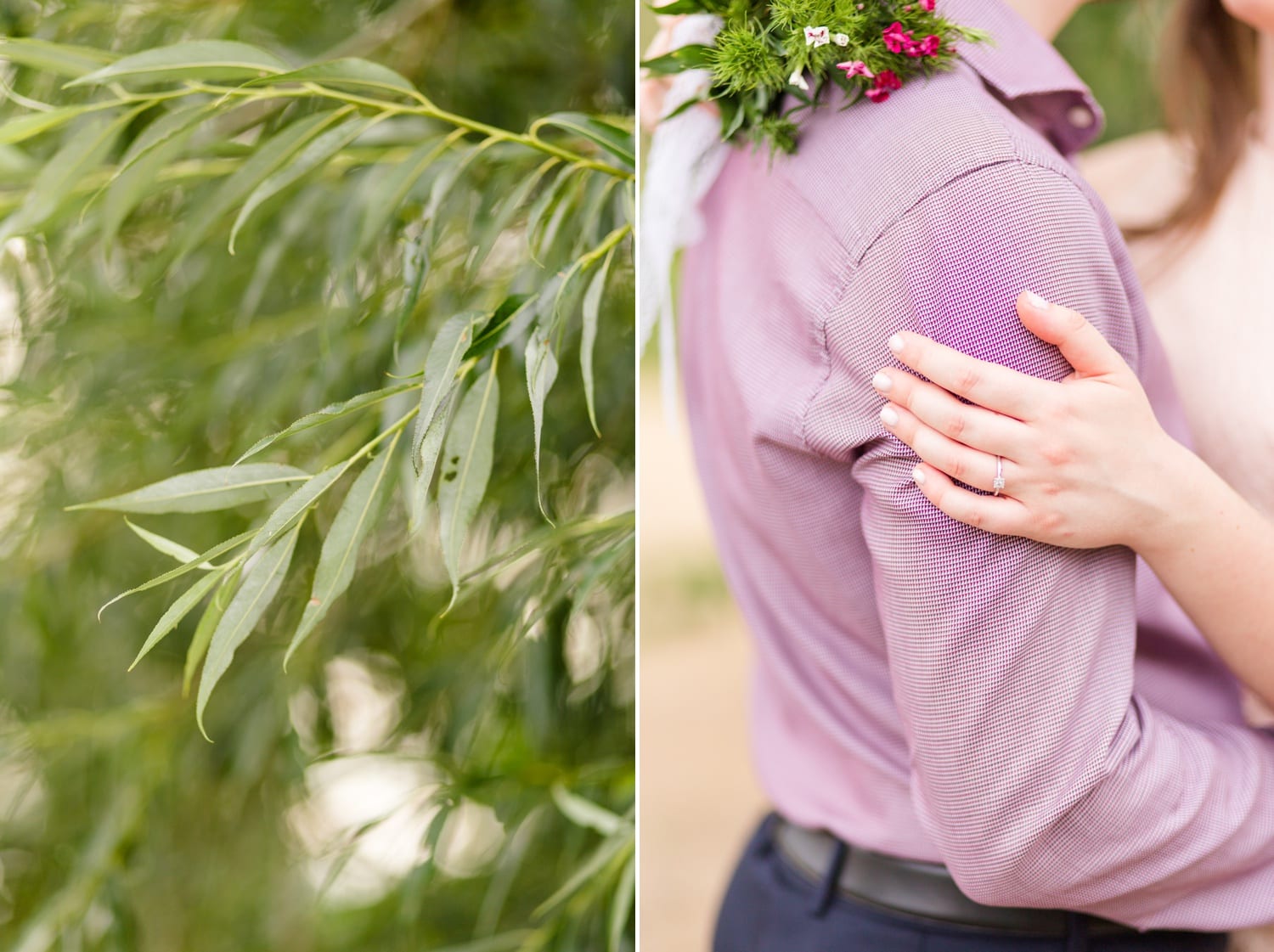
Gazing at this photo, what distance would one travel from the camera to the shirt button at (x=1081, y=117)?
56cm

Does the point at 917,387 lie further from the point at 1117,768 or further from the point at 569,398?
the point at 569,398

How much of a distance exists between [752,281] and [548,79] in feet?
2.10

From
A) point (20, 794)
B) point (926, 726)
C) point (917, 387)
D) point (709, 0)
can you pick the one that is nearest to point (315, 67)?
point (709, 0)

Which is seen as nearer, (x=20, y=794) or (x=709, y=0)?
(x=709, y=0)

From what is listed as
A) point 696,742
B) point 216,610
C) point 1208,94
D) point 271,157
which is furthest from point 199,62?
point 696,742

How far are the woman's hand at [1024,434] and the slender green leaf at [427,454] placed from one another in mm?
210

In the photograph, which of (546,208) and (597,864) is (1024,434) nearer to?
(546,208)

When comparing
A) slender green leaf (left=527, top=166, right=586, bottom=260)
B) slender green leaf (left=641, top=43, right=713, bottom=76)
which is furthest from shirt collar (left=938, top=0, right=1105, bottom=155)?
slender green leaf (left=527, top=166, right=586, bottom=260)

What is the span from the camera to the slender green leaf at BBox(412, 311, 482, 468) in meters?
0.47

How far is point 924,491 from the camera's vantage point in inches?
18.5

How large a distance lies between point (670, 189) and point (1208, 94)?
468mm

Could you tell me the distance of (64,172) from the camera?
60 cm

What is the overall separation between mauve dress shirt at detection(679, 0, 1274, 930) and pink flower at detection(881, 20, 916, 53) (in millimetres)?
23

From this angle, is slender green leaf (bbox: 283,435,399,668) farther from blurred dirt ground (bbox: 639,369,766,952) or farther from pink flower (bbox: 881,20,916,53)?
blurred dirt ground (bbox: 639,369,766,952)
